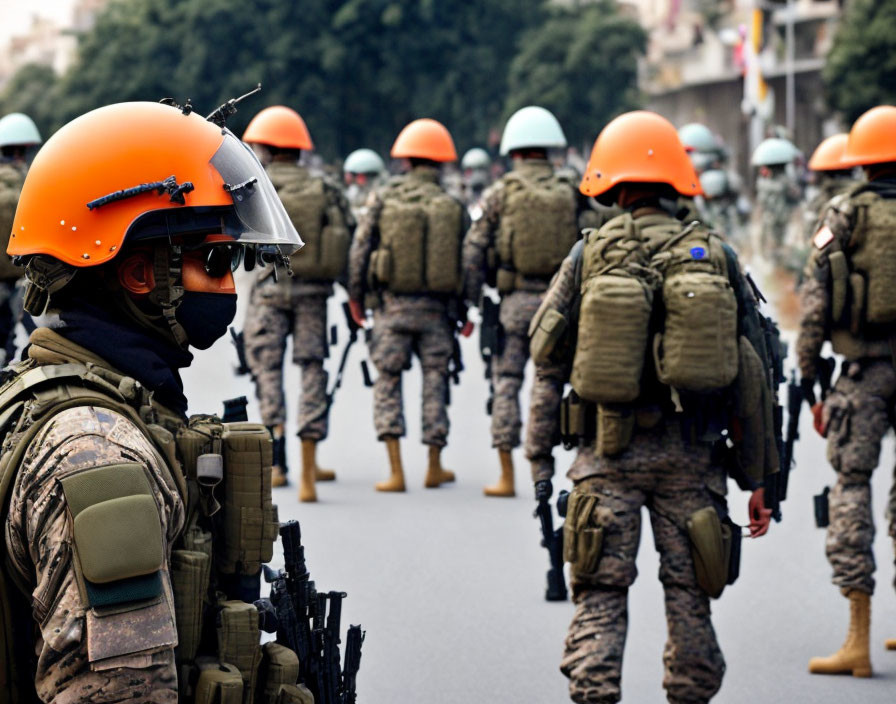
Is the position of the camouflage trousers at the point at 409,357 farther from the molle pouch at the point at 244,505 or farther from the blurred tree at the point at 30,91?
the blurred tree at the point at 30,91

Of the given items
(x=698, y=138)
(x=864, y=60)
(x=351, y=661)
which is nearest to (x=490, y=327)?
(x=351, y=661)

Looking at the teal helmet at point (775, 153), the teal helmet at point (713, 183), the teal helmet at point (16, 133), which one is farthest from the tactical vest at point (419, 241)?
the teal helmet at point (713, 183)

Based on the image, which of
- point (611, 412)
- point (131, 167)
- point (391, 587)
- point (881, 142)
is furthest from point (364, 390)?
point (131, 167)

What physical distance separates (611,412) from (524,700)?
1.50 meters

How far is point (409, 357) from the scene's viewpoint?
10.2 m

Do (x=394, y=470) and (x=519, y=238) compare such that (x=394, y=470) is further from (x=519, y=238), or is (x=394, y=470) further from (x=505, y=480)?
(x=519, y=238)

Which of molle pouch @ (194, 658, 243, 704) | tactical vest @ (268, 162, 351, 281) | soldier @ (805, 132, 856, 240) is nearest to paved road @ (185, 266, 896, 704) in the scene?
tactical vest @ (268, 162, 351, 281)

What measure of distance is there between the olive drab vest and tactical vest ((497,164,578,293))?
118 inches

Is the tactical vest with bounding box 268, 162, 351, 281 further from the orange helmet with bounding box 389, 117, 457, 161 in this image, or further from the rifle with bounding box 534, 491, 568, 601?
the rifle with bounding box 534, 491, 568, 601

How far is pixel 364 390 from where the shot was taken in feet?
49.9

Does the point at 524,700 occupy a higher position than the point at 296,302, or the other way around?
the point at 296,302

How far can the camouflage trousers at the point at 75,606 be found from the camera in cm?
233

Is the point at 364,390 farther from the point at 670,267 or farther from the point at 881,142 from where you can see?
the point at 670,267

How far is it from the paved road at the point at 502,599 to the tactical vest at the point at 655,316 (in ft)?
5.36
